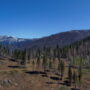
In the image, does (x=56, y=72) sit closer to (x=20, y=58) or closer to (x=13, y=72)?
(x=13, y=72)

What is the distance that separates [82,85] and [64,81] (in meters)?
12.0

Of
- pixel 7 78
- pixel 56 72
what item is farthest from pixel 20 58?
pixel 7 78

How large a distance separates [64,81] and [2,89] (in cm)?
4021

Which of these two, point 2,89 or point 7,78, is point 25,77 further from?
point 2,89

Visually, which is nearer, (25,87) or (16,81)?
(25,87)

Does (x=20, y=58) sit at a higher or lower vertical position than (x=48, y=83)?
higher

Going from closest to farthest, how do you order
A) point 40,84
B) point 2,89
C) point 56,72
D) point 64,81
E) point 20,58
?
point 2,89 < point 40,84 < point 64,81 < point 56,72 < point 20,58

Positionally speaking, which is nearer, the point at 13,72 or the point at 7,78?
the point at 7,78

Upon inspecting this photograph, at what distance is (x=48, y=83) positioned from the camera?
98375 millimetres

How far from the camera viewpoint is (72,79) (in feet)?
334

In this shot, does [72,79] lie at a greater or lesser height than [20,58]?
lesser

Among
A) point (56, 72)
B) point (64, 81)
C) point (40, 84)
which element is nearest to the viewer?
point (40, 84)

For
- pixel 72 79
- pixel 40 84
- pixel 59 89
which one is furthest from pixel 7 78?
pixel 72 79

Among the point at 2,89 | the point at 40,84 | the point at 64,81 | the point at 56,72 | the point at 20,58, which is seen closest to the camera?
the point at 2,89
